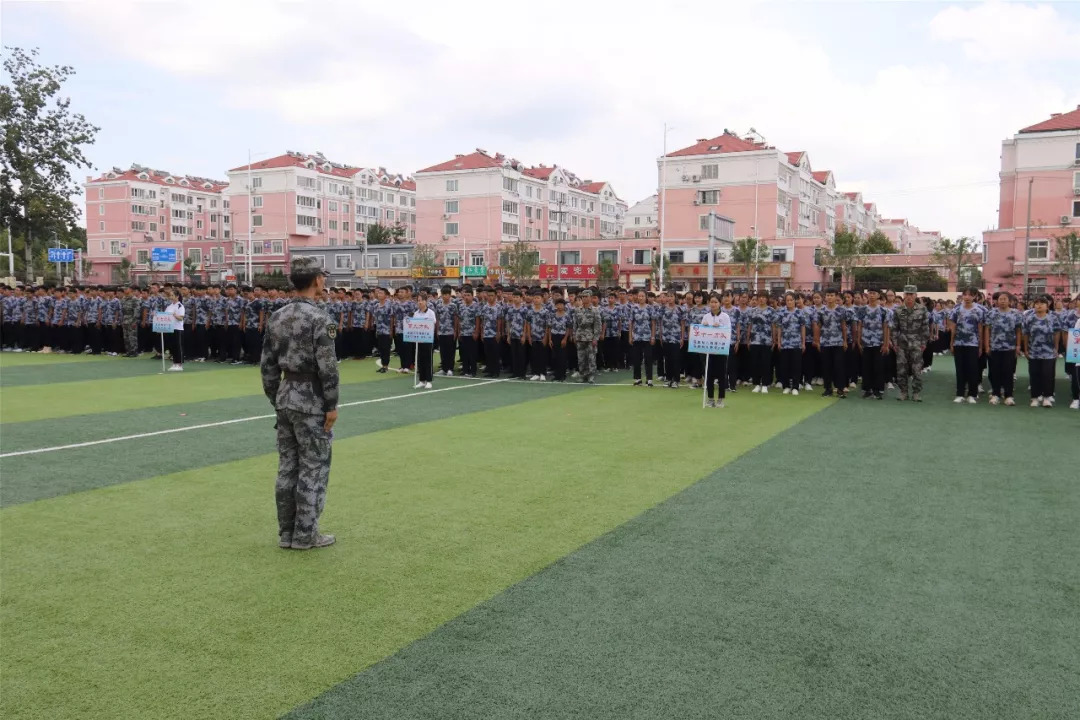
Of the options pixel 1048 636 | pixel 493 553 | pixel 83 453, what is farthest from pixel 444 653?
pixel 83 453

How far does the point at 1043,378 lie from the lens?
501 inches

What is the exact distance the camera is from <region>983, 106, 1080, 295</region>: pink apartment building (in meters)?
50.3

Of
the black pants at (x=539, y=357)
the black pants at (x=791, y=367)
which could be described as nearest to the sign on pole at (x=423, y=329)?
the black pants at (x=539, y=357)

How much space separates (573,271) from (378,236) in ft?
85.3

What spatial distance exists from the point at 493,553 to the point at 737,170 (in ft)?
194

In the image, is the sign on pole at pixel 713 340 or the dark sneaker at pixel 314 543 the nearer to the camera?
the dark sneaker at pixel 314 543

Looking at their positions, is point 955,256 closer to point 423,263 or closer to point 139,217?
point 423,263

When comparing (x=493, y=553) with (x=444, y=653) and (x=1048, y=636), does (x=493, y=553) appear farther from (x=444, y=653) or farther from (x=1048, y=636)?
(x=1048, y=636)

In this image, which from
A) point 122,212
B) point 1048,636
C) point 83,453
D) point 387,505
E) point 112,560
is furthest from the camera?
point 122,212

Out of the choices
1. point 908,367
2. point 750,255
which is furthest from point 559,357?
point 750,255

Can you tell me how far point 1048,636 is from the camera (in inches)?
161

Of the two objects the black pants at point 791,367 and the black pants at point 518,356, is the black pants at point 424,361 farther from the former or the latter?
the black pants at point 791,367

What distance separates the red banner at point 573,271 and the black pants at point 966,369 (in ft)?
144

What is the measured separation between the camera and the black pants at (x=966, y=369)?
13.2m
